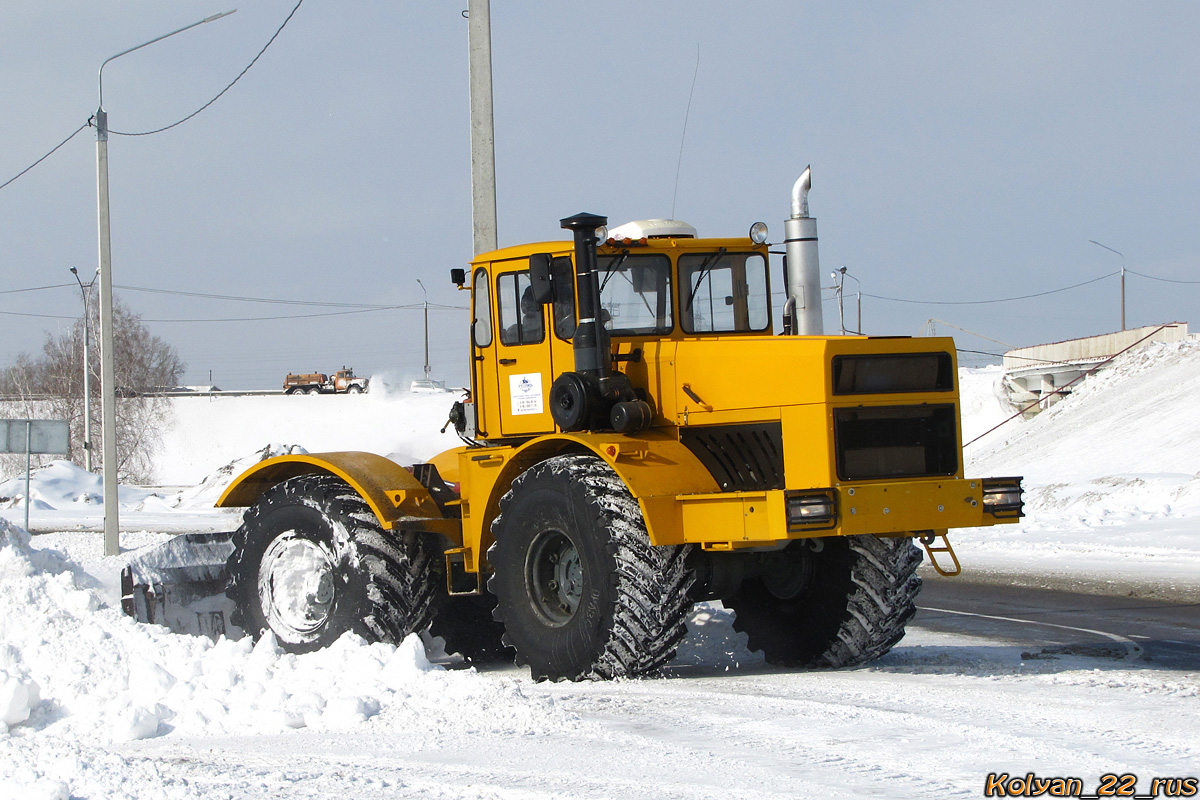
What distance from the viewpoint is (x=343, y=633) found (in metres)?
8.25

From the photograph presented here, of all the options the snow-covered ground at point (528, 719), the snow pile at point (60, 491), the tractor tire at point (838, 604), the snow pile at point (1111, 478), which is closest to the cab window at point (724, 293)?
the tractor tire at point (838, 604)

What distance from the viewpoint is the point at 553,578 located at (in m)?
7.81

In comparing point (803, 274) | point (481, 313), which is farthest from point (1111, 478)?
point (481, 313)

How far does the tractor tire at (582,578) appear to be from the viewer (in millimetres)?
7156

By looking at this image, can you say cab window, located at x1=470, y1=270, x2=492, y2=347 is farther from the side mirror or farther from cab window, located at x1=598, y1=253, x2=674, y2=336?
cab window, located at x1=598, y1=253, x2=674, y2=336

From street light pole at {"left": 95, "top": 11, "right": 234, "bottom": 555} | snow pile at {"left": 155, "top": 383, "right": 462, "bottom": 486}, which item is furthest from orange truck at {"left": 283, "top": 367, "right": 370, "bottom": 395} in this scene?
street light pole at {"left": 95, "top": 11, "right": 234, "bottom": 555}

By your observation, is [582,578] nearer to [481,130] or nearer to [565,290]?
[565,290]

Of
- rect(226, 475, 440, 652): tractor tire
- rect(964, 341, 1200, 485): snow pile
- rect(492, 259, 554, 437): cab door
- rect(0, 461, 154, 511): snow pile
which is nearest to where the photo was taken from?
rect(492, 259, 554, 437): cab door

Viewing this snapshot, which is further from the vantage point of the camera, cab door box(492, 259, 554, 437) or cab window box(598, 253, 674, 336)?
cab door box(492, 259, 554, 437)

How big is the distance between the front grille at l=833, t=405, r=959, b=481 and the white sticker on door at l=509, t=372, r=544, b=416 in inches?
81.5

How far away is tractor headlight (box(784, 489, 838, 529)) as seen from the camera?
269 inches

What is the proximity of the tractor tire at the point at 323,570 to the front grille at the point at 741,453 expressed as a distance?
2.10 m

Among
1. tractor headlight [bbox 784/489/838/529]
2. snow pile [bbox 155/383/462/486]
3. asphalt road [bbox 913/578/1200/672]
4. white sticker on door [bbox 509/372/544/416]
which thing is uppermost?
snow pile [bbox 155/383/462/486]

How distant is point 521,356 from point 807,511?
2.40m
